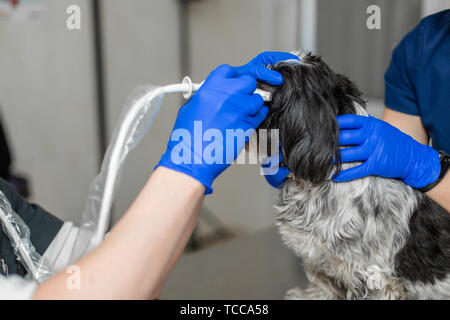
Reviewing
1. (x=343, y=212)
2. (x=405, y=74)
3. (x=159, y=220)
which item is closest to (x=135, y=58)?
(x=405, y=74)

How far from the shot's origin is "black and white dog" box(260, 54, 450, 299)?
0.91 m

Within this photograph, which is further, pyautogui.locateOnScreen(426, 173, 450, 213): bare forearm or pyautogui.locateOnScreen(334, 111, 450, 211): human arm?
pyautogui.locateOnScreen(426, 173, 450, 213): bare forearm

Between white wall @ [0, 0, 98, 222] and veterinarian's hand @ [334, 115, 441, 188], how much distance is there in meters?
1.84

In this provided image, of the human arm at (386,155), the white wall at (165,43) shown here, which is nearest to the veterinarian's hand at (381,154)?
the human arm at (386,155)

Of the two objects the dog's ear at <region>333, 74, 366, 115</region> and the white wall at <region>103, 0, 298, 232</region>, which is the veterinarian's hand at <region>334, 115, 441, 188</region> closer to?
the dog's ear at <region>333, 74, 366, 115</region>

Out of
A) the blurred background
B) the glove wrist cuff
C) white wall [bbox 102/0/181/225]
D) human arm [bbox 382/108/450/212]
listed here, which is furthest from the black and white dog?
white wall [bbox 102/0/181/225]

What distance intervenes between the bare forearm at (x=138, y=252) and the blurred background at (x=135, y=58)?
5.40 ft

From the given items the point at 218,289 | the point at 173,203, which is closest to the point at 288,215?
the point at 173,203

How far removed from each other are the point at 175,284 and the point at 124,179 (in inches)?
40.1

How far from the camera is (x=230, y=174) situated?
2803mm

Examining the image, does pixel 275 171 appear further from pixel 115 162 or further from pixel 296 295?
pixel 296 295

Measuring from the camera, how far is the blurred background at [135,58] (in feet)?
7.11

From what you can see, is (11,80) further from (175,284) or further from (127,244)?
(127,244)

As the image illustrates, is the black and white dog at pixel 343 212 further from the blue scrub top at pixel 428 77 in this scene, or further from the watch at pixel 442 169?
the blue scrub top at pixel 428 77
